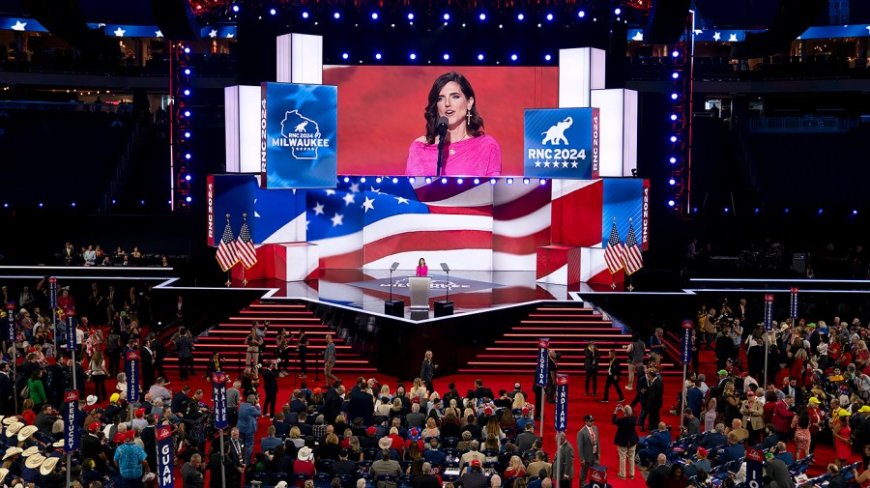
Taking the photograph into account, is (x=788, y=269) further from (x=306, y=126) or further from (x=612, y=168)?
(x=306, y=126)

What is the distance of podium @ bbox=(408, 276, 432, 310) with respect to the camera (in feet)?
86.1

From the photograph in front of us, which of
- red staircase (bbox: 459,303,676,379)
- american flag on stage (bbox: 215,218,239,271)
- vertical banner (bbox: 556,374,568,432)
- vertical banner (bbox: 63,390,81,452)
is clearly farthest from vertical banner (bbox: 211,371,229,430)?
american flag on stage (bbox: 215,218,239,271)

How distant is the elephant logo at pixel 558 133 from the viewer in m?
30.7

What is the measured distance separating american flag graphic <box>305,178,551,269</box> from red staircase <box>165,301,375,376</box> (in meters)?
6.05

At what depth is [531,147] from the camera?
102 ft

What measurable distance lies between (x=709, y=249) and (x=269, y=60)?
51.6 feet

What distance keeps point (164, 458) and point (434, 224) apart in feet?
70.0

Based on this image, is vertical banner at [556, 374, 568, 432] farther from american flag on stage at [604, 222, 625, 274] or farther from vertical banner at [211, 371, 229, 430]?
american flag on stage at [604, 222, 625, 274]

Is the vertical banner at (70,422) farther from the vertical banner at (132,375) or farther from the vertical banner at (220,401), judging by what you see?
the vertical banner at (132,375)

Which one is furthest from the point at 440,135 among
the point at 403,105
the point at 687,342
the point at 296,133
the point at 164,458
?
the point at 164,458

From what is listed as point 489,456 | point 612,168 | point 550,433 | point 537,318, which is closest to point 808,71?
point 612,168

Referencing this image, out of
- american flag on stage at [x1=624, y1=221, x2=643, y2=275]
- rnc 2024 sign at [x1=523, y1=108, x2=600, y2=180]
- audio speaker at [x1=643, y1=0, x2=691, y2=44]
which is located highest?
audio speaker at [x1=643, y1=0, x2=691, y2=44]

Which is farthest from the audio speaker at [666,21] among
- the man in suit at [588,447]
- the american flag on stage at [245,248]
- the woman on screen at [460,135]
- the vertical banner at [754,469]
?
the vertical banner at [754,469]

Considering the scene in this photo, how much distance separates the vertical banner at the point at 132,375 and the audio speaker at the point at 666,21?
55.6 ft
